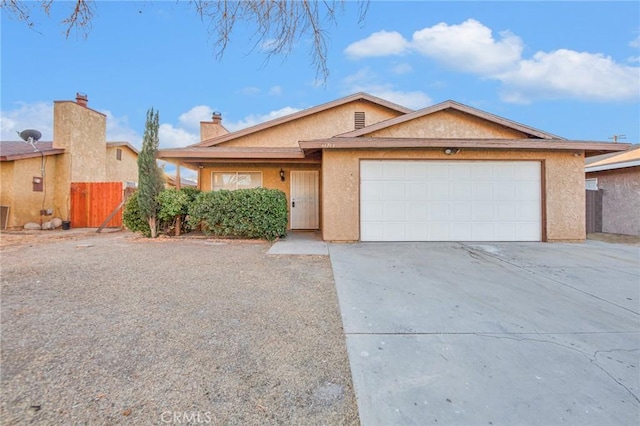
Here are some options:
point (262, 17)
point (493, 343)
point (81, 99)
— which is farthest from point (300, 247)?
point (81, 99)

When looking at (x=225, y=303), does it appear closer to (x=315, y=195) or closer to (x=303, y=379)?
(x=303, y=379)

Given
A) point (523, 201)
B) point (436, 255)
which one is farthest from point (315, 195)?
point (523, 201)

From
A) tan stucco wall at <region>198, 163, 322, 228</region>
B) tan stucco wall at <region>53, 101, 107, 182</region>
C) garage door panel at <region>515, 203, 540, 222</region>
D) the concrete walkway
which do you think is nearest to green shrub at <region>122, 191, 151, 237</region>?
tan stucco wall at <region>198, 163, 322, 228</region>

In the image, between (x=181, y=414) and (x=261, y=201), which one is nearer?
(x=181, y=414)

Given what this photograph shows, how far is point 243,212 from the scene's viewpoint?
336 inches

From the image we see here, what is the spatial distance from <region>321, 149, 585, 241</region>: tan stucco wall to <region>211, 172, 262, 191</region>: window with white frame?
12.9ft

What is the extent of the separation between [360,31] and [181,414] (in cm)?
384

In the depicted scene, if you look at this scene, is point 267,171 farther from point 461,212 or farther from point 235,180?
point 461,212

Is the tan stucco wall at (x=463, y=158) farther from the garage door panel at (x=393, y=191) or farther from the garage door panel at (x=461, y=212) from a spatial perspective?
the garage door panel at (x=461, y=212)

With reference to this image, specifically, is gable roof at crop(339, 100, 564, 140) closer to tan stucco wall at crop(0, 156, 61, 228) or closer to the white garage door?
the white garage door

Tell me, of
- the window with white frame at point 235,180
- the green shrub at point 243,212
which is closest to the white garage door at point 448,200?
the green shrub at point 243,212

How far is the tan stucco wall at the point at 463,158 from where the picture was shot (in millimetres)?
8367

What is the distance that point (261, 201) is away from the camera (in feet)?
27.8

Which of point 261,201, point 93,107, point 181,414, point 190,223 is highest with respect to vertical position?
point 93,107
